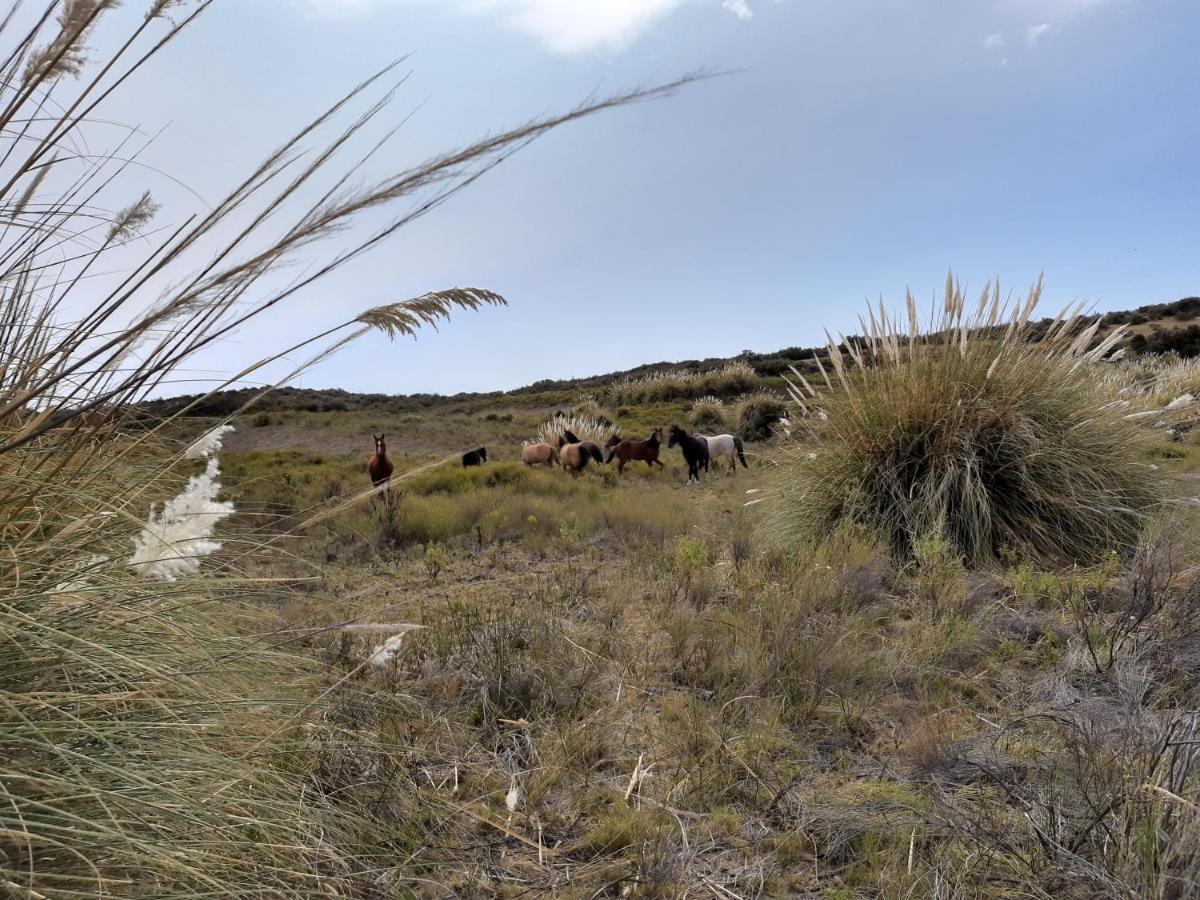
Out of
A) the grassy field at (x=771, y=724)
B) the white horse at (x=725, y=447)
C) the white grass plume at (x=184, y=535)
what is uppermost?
the white grass plume at (x=184, y=535)

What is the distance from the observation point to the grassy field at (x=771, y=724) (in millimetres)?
1761

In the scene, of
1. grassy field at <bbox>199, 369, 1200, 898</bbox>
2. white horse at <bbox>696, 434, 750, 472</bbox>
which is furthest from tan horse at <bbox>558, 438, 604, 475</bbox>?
grassy field at <bbox>199, 369, 1200, 898</bbox>

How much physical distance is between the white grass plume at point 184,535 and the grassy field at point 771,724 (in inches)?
6.9

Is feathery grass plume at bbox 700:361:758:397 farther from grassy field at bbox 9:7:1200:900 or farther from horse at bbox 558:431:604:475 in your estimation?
grassy field at bbox 9:7:1200:900

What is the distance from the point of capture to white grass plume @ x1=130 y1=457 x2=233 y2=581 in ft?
6.21

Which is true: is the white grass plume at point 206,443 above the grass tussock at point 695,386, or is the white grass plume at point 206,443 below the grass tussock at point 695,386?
below

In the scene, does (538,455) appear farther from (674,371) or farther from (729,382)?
(674,371)

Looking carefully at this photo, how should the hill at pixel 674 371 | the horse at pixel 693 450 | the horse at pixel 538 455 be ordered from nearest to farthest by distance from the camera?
the horse at pixel 693 450
the horse at pixel 538 455
the hill at pixel 674 371

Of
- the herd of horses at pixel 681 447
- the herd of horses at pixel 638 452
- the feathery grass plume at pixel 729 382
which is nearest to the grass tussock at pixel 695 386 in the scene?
the feathery grass plume at pixel 729 382

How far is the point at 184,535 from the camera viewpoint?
6.33 ft

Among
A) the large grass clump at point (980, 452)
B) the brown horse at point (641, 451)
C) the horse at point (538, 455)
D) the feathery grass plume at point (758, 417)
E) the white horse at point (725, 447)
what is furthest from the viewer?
the feathery grass plume at point (758, 417)

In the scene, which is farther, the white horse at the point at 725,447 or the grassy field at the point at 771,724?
the white horse at the point at 725,447

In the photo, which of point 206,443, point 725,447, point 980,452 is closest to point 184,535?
point 206,443

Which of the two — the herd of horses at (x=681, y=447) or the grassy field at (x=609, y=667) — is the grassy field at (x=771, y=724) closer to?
the grassy field at (x=609, y=667)
